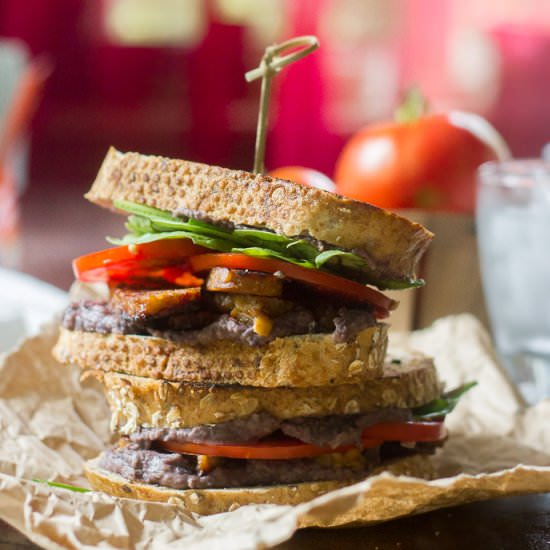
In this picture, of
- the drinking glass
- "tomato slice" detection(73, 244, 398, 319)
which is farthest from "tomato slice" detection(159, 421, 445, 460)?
the drinking glass

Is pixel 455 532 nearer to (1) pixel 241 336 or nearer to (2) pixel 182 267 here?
(1) pixel 241 336

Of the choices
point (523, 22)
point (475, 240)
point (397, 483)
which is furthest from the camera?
point (523, 22)

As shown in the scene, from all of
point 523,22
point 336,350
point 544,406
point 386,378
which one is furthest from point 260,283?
point 523,22

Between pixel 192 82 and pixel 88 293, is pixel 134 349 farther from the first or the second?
pixel 192 82

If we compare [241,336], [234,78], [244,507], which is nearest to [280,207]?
[241,336]

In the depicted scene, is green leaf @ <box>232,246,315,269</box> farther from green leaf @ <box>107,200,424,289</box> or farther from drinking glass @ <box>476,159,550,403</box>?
drinking glass @ <box>476,159,550,403</box>

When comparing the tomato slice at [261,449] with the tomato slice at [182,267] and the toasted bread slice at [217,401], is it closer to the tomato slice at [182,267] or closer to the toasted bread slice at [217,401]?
the toasted bread slice at [217,401]
